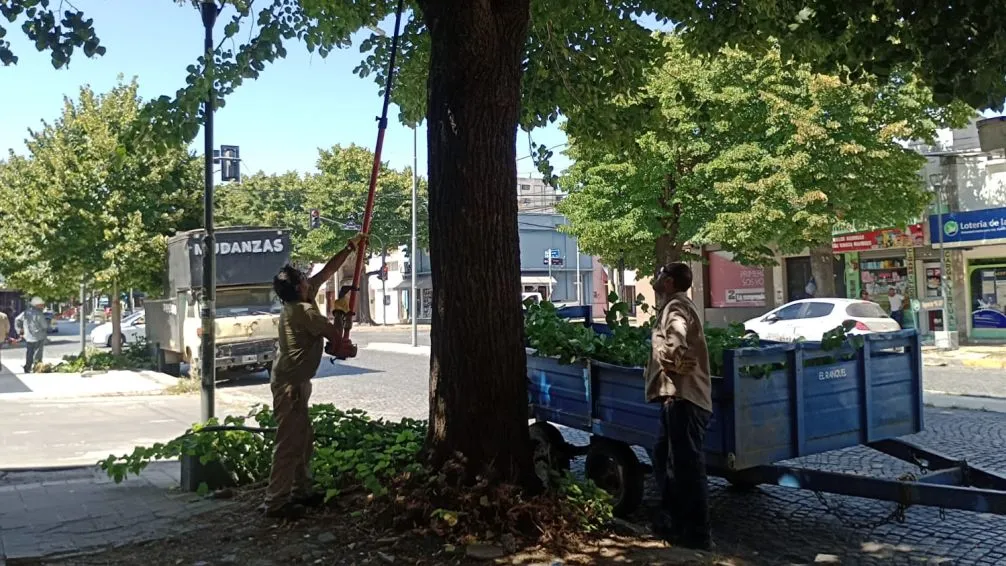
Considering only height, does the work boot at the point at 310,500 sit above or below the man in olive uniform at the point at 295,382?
below

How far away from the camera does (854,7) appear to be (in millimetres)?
5789

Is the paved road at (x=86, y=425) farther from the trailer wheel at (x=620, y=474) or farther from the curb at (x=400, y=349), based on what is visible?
the curb at (x=400, y=349)

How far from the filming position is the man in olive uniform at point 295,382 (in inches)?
212

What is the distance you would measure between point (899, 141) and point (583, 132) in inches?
614

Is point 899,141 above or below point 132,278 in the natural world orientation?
above

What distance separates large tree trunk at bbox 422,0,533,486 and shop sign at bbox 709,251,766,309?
86.3 feet

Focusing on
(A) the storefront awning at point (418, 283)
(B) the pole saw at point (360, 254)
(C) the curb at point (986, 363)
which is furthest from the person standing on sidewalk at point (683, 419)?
(A) the storefront awning at point (418, 283)

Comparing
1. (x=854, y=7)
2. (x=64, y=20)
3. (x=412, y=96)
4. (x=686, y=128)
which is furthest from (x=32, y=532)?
(x=686, y=128)

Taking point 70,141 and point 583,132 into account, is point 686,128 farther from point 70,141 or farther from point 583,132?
point 70,141

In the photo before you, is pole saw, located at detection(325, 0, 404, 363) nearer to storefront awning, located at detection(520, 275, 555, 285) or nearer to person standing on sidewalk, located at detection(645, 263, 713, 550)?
person standing on sidewalk, located at detection(645, 263, 713, 550)

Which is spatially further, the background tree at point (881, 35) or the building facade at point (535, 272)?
the building facade at point (535, 272)

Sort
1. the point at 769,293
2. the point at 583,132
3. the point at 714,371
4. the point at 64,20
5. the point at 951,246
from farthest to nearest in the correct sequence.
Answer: the point at 769,293 → the point at 951,246 → the point at 583,132 → the point at 64,20 → the point at 714,371

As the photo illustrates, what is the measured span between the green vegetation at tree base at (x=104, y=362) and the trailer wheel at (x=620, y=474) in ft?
56.4

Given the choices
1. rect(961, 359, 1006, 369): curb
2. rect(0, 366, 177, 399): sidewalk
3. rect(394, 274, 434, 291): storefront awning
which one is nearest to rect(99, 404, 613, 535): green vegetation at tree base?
rect(0, 366, 177, 399): sidewalk
